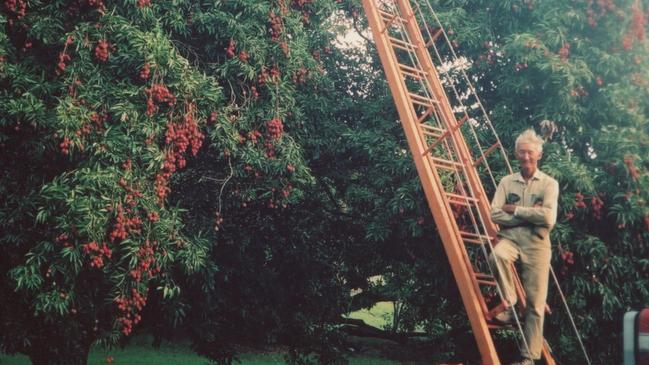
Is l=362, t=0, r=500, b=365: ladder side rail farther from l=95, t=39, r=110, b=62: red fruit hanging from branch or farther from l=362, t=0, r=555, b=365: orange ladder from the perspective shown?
l=95, t=39, r=110, b=62: red fruit hanging from branch

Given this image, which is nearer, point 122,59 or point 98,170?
point 98,170

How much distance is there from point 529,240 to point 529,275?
28 cm

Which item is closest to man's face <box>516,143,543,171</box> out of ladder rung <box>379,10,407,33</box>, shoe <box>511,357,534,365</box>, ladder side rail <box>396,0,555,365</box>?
ladder side rail <box>396,0,555,365</box>

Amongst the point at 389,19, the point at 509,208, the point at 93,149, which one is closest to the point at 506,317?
the point at 509,208

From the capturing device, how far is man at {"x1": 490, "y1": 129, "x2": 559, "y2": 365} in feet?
16.9

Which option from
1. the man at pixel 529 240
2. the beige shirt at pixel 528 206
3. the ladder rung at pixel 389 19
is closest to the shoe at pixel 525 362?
the man at pixel 529 240

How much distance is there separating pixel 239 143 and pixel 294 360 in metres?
5.20

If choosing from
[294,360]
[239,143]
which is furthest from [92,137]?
[294,360]

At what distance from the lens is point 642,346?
390 centimetres

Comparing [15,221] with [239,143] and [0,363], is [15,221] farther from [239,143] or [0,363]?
[0,363]

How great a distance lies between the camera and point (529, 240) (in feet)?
17.4

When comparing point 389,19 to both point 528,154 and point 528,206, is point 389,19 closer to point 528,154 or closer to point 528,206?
point 528,154

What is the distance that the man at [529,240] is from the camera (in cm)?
514

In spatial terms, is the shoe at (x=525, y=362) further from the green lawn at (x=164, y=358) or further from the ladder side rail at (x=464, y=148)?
the green lawn at (x=164, y=358)
